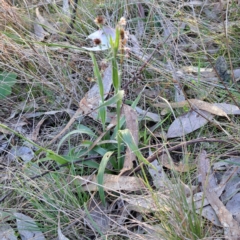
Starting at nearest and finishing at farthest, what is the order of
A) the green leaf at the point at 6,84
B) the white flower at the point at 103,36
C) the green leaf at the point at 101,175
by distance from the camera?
the green leaf at the point at 101,175 → the white flower at the point at 103,36 → the green leaf at the point at 6,84

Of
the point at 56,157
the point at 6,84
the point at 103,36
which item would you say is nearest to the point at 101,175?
the point at 56,157

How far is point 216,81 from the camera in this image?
6.41ft

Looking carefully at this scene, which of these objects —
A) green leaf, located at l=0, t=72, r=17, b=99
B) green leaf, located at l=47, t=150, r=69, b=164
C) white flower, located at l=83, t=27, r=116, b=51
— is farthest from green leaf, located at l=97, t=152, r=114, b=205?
green leaf, located at l=0, t=72, r=17, b=99

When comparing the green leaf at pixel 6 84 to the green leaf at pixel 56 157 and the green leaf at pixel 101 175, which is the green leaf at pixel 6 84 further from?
the green leaf at pixel 101 175

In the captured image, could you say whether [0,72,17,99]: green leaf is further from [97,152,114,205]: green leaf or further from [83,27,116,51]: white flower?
[97,152,114,205]: green leaf

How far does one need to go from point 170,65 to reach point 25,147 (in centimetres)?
70

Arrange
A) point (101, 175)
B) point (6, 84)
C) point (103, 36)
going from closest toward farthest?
point (101, 175) < point (103, 36) < point (6, 84)

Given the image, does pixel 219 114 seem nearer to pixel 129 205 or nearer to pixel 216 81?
pixel 216 81

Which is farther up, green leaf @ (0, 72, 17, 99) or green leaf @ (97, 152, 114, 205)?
green leaf @ (0, 72, 17, 99)

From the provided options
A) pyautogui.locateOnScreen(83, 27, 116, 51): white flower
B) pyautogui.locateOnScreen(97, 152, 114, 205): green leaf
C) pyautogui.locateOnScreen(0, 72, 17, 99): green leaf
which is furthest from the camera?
pyautogui.locateOnScreen(0, 72, 17, 99): green leaf

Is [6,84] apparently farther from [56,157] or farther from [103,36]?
[56,157]

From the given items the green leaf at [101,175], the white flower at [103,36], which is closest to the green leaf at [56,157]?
the green leaf at [101,175]

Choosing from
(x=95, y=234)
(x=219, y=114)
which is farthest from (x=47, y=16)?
(x=95, y=234)

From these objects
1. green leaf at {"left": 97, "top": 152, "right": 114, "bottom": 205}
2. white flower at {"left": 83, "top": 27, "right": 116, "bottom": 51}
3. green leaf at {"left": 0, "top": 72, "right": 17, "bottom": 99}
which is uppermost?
white flower at {"left": 83, "top": 27, "right": 116, "bottom": 51}
